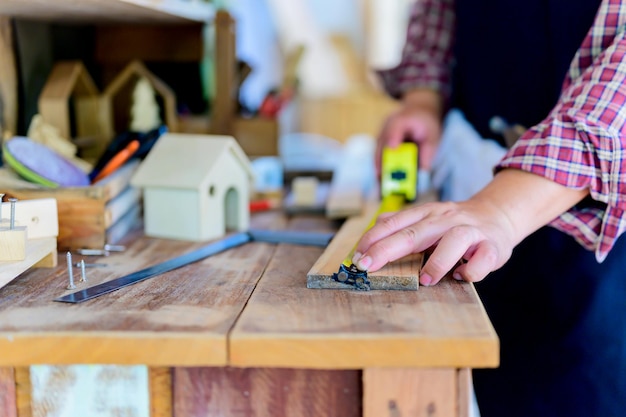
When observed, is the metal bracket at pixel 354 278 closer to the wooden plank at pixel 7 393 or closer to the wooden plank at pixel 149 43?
the wooden plank at pixel 7 393

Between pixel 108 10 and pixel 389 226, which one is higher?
pixel 108 10

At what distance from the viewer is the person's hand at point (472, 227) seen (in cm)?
68

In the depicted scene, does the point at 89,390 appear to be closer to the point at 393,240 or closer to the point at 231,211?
the point at 393,240

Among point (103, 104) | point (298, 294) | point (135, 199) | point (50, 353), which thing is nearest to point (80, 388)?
point (50, 353)

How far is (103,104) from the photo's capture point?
116 cm

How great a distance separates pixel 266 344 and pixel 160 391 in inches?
4.7

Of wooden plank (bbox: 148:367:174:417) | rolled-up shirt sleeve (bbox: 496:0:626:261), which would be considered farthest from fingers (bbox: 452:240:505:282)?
wooden plank (bbox: 148:367:174:417)

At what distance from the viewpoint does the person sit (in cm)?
73

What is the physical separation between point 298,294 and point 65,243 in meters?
0.33

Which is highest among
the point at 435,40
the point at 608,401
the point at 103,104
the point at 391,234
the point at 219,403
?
the point at 435,40

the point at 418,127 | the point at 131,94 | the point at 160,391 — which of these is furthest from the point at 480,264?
the point at 131,94

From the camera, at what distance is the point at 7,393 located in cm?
60

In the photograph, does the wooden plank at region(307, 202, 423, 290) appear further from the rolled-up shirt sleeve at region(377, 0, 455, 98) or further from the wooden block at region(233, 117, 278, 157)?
the rolled-up shirt sleeve at region(377, 0, 455, 98)

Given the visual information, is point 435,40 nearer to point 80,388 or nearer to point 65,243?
point 65,243
